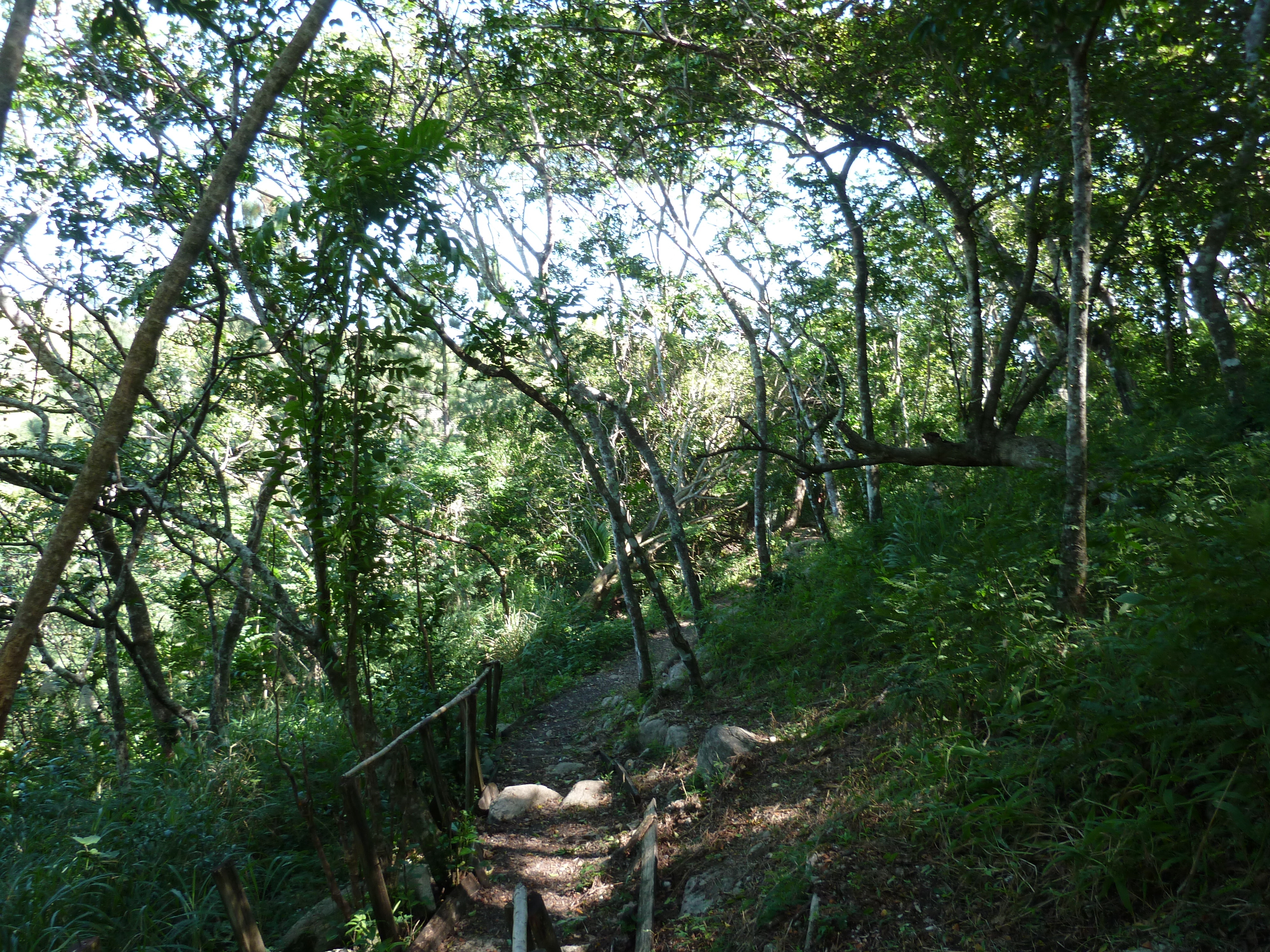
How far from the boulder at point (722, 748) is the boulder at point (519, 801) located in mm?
1491

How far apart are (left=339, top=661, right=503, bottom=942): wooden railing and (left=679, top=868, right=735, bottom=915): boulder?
162 centimetres

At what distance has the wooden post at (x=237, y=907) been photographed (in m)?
3.02

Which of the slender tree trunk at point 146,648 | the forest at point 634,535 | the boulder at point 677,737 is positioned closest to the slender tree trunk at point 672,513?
the forest at point 634,535

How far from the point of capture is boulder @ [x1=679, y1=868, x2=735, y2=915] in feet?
13.5

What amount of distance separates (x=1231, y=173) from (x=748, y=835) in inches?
254

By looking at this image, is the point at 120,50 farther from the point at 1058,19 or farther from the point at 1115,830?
the point at 1115,830

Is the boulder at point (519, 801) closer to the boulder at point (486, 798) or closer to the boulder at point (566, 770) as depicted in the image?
the boulder at point (486, 798)

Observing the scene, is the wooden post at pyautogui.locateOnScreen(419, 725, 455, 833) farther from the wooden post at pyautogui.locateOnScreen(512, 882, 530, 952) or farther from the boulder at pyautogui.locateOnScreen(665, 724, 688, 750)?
the boulder at pyautogui.locateOnScreen(665, 724, 688, 750)

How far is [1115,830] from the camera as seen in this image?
2.95m

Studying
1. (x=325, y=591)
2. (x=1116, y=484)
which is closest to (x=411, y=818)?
(x=325, y=591)

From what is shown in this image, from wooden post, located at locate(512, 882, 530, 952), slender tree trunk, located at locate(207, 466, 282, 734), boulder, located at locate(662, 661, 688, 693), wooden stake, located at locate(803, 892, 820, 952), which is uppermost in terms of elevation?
slender tree trunk, located at locate(207, 466, 282, 734)

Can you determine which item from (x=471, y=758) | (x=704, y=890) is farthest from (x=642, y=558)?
(x=704, y=890)

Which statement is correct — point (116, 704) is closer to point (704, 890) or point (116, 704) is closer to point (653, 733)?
point (653, 733)

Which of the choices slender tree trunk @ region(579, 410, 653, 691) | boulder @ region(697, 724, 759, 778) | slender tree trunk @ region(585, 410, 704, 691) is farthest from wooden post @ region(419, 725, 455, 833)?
slender tree trunk @ region(579, 410, 653, 691)
